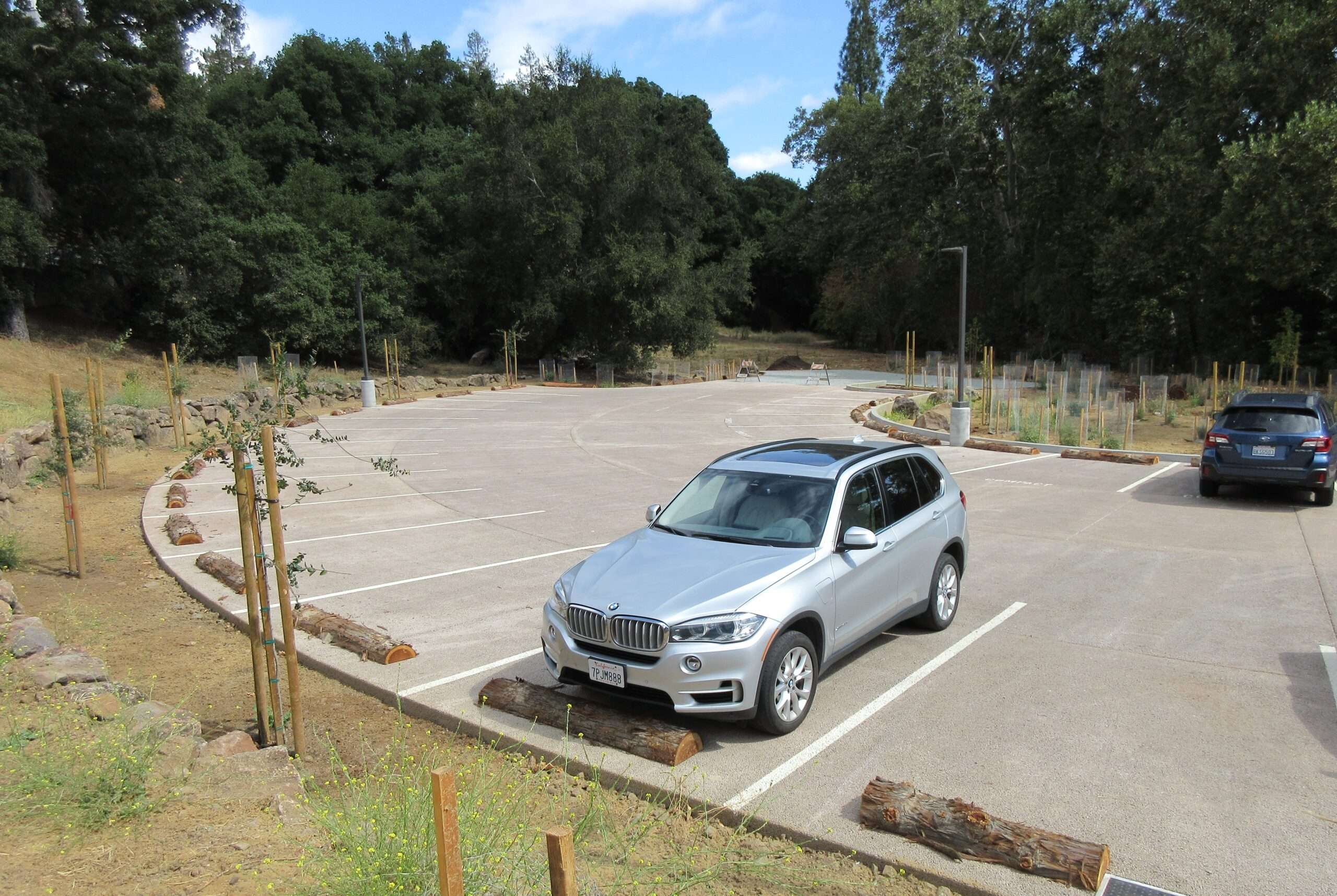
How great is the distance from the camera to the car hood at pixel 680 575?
544 cm

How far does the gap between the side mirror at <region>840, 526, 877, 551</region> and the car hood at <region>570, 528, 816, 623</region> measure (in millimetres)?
273

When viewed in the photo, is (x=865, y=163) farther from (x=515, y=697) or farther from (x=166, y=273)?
(x=515, y=697)

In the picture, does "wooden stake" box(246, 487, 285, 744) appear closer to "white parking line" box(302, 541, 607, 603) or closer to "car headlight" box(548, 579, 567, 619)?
"car headlight" box(548, 579, 567, 619)

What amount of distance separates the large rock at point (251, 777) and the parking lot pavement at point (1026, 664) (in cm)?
122

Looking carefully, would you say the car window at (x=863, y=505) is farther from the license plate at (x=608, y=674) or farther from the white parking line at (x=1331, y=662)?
the white parking line at (x=1331, y=662)

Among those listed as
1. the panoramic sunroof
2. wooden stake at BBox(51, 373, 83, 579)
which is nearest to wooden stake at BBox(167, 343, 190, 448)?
wooden stake at BBox(51, 373, 83, 579)

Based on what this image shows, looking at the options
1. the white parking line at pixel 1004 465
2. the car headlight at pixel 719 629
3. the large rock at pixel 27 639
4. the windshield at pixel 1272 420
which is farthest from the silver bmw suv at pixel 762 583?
the white parking line at pixel 1004 465

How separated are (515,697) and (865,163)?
5576cm

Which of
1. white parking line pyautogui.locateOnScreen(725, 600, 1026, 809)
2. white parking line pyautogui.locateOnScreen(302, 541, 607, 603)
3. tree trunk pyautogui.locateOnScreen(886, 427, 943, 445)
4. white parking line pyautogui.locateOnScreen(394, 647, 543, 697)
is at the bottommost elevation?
tree trunk pyautogui.locateOnScreen(886, 427, 943, 445)

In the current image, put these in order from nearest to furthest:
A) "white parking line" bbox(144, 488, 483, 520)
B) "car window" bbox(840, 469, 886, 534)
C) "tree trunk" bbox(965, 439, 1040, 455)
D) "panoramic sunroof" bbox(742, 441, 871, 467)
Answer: "car window" bbox(840, 469, 886, 534)
"panoramic sunroof" bbox(742, 441, 871, 467)
"white parking line" bbox(144, 488, 483, 520)
"tree trunk" bbox(965, 439, 1040, 455)

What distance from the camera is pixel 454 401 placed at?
121 feet

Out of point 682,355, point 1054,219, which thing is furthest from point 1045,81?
point 682,355

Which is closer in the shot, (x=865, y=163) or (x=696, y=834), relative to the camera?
(x=696, y=834)

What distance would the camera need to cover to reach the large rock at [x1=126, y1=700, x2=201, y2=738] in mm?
4840
